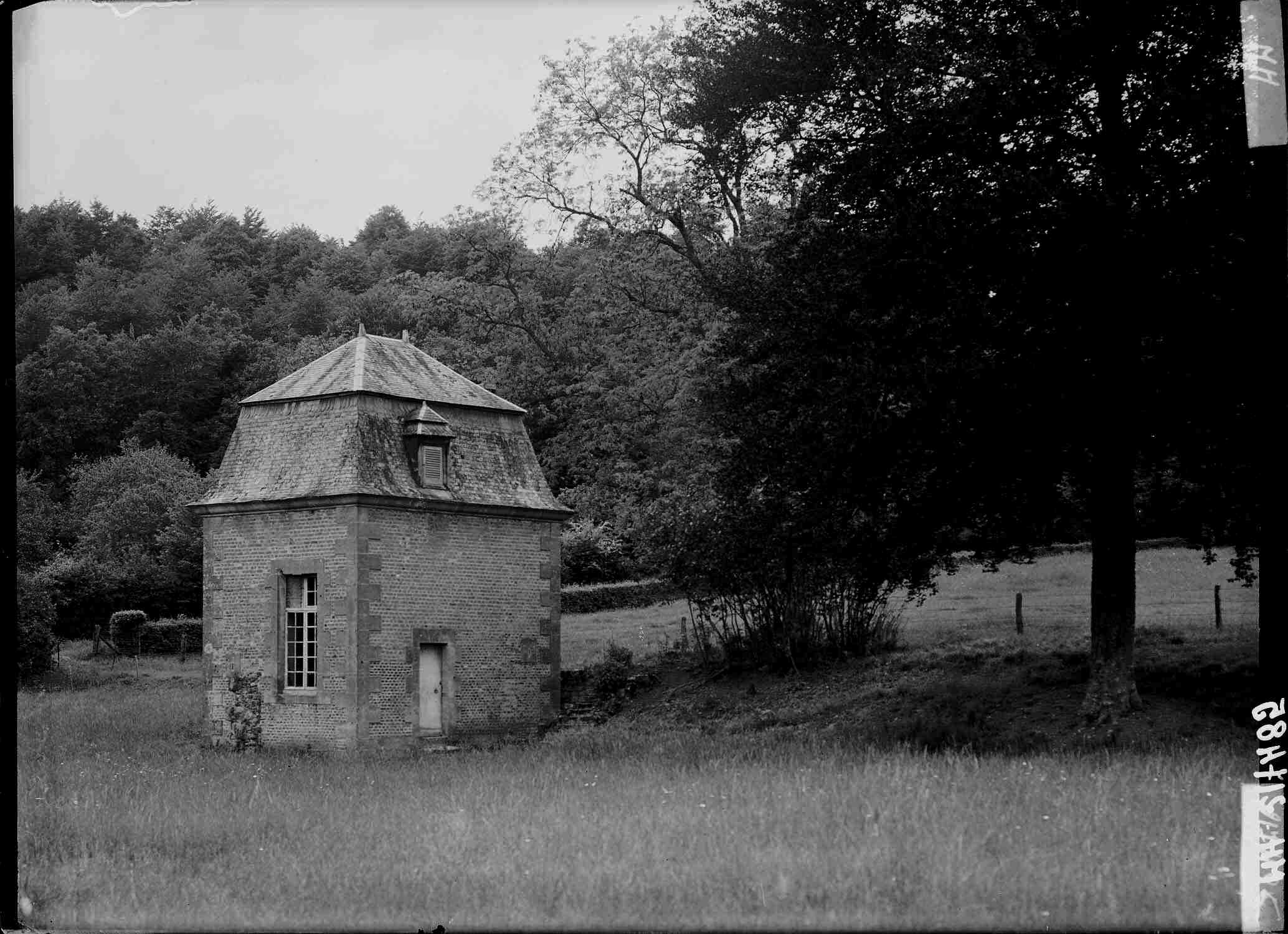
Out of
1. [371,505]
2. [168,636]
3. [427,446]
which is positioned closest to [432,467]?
[427,446]

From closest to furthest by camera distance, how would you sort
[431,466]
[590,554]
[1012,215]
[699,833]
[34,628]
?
1. [699,833]
2. [1012,215]
3. [431,466]
4. [34,628]
5. [590,554]

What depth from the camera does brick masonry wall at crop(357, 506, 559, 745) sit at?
24.0 m

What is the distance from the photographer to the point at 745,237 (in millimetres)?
28609

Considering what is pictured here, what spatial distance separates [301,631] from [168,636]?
18.9 meters

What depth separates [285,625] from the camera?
2470 centimetres

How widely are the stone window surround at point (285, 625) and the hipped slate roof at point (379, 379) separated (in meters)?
3.11

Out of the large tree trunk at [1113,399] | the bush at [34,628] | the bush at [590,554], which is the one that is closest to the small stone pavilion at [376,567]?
the large tree trunk at [1113,399]

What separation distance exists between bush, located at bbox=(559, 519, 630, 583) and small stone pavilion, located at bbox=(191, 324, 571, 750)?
1213 cm

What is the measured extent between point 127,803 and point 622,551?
26.6 metres

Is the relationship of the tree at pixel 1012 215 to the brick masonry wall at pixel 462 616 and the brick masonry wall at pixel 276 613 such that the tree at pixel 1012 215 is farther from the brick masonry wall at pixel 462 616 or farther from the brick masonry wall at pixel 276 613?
the brick masonry wall at pixel 276 613

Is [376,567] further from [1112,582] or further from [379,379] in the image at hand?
[1112,582]

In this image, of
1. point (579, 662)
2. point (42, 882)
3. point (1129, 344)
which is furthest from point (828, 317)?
point (579, 662)

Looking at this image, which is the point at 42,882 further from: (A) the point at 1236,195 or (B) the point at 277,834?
(A) the point at 1236,195

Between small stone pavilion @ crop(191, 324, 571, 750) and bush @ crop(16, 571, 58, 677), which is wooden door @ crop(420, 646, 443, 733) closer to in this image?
small stone pavilion @ crop(191, 324, 571, 750)
